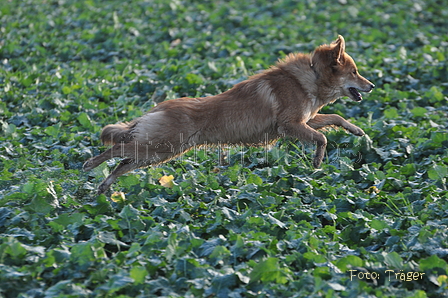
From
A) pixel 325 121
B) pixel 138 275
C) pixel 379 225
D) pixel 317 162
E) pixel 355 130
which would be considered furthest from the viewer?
pixel 325 121

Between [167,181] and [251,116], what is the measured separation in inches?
49.3

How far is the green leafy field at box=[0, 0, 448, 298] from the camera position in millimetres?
4516

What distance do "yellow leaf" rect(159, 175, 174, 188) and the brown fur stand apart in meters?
0.28

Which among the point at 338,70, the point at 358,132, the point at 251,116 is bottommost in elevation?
the point at 358,132

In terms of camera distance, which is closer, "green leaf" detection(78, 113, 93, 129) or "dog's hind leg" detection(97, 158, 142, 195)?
"dog's hind leg" detection(97, 158, 142, 195)

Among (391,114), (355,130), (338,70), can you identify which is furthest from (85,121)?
(391,114)

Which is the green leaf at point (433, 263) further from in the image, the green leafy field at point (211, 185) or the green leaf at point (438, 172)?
the green leaf at point (438, 172)

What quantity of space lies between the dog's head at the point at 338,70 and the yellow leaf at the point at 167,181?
219 cm

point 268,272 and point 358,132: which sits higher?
point 358,132

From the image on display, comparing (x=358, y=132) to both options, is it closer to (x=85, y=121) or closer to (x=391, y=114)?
(x=391, y=114)

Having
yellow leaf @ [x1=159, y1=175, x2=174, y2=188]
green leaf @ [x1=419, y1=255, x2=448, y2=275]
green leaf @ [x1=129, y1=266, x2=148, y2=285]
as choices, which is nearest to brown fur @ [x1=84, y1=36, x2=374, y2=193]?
yellow leaf @ [x1=159, y1=175, x2=174, y2=188]

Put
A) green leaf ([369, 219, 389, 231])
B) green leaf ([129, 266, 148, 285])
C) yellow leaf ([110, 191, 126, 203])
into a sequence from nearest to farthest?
green leaf ([129, 266, 148, 285]) < green leaf ([369, 219, 389, 231]) < yellow leaf ([110, 191, 126, 203])

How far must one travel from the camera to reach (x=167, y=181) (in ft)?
20.4

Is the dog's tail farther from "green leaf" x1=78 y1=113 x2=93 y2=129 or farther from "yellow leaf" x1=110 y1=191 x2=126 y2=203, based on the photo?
"green leaf" x1=78 y1=113 x2=93 y2=129
